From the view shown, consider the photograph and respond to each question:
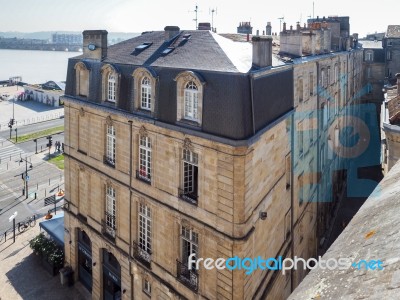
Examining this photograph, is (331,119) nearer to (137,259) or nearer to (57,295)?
(137,259)

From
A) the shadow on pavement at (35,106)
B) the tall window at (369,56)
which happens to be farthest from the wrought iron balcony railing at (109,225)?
the shadow on pavement at (35,106)

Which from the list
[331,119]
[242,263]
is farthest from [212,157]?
[331,119]

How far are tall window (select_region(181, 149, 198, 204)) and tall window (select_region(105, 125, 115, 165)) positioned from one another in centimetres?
518

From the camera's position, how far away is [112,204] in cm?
2031

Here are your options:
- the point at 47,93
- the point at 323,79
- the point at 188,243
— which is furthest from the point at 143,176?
the point at 47,93

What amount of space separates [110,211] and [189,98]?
28.5 feet

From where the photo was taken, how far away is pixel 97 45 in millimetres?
20312

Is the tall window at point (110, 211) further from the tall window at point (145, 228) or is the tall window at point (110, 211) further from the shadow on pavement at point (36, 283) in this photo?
the shadow on pavement at point (36, 283)

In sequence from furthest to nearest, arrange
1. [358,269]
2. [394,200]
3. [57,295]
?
[57,295] < [394,200] < [358,269]

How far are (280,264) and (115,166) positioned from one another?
9.45 m

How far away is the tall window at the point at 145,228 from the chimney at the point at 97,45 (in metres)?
8.10

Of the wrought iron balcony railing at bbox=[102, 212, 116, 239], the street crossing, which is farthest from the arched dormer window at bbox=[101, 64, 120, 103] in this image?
the street crossing

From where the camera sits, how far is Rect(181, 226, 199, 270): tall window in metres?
16.1

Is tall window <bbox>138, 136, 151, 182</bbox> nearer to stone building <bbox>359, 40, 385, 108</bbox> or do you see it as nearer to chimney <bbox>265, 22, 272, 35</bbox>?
→ chimney <bbox>265, 22, 272, 35</bbox>
